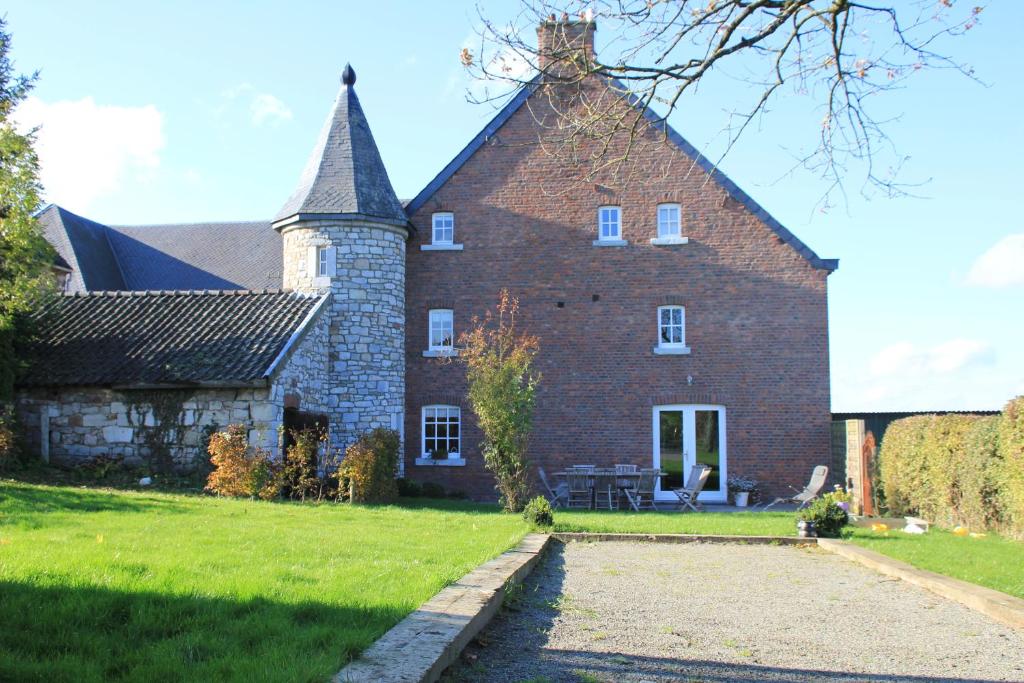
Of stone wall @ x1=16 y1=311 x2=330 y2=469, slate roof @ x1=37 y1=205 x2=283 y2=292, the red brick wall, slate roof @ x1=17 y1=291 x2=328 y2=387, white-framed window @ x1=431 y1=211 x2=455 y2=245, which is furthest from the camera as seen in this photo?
slate roof @ x1=37 y1=205 x2=283 y2=292

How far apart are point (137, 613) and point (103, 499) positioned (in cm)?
821

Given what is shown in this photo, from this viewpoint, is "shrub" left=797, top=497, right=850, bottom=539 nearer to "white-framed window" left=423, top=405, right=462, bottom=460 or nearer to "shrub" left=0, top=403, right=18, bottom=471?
"white-framed window" left=423, top=405, right=462, bottom=460

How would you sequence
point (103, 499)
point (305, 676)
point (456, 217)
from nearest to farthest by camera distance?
point (305, 676)
point (103, 499)
point (456, 217)

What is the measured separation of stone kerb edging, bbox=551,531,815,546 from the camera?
1226cm

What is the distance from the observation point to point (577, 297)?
2280 centimetres

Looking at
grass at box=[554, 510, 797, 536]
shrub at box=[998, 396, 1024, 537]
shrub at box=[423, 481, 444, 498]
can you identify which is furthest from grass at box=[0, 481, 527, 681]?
shrub at box=[423, 481, 444, 498]

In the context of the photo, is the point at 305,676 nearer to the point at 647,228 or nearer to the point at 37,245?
the point at 37,245

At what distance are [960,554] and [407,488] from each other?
12876mm

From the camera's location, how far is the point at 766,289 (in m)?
22.4

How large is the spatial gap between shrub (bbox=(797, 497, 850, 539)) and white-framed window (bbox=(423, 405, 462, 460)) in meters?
11.3

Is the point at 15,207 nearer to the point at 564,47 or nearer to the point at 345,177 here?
the point at 345,177

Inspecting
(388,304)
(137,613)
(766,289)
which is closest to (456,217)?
(388,304)

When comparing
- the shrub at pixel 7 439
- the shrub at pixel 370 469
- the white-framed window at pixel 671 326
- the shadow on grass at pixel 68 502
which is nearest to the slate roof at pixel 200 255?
the shrub at pixel 7 439

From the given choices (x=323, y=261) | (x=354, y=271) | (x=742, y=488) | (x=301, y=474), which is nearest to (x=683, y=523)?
(x=301, y=474)
